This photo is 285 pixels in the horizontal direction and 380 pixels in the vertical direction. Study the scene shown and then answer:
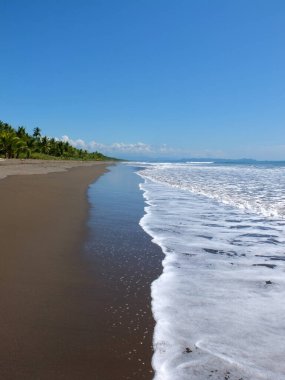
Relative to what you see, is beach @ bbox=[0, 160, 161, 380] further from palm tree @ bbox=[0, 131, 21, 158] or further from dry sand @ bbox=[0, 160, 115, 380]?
palm tree @ bbox=[0, 131, 21, 158]

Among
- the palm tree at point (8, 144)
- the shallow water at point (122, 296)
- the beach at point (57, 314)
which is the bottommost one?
the shallow water at point (122, 296)

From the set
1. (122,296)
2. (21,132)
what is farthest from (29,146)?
(122,296)

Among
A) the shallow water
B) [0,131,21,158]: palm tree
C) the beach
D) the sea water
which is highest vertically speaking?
[0,131,21,158]: palm tree

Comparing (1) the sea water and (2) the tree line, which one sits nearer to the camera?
(1) the sea water

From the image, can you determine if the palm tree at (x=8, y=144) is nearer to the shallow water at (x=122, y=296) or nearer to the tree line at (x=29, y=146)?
the tree line at (x=29, y=146)

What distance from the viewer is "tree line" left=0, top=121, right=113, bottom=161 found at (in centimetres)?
7088

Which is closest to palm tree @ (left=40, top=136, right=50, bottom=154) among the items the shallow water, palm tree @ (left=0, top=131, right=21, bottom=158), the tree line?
the tree line

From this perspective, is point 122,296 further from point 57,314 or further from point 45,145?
point 45,145

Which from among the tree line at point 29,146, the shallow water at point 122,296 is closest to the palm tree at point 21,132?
the tree line at point 29,146

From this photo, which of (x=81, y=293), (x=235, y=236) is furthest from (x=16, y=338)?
(x=235, y=236)

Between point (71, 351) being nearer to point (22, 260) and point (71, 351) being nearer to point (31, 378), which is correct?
point (31, 378)

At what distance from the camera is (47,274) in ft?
17.8

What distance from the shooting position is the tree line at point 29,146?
233 ft

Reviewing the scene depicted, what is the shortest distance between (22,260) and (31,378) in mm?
3343
